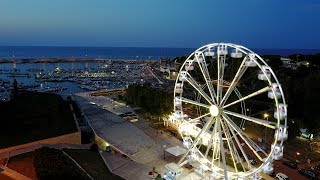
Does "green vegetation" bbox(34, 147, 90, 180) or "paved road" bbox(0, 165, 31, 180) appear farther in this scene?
"paved road" bbox(0, 165, 31, 180)

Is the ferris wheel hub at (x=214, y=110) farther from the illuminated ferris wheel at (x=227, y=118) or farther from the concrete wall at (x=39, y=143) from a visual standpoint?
the concrete wall at (x=39, y=143)

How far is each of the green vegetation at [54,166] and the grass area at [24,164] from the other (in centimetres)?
65

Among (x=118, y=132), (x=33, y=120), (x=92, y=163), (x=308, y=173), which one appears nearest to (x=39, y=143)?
(x=92, y=163)

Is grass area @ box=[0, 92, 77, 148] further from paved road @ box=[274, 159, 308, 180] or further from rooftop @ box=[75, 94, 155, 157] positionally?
paved road @ box=[274, 159, 308, 180]

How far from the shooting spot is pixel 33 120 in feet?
131

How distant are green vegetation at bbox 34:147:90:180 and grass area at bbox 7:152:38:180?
0.65 meters

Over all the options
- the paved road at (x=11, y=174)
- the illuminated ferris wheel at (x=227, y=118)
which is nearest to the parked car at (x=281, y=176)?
the illuminated ferris wheel at (x=227, y=118)

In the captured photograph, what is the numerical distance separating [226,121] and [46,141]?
1894cm

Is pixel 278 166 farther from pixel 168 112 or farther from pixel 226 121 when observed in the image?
pixel 168 112

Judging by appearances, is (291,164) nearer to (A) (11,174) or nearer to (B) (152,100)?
(B) (152,100)

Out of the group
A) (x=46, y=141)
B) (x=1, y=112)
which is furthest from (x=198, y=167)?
(x=1, y=112)

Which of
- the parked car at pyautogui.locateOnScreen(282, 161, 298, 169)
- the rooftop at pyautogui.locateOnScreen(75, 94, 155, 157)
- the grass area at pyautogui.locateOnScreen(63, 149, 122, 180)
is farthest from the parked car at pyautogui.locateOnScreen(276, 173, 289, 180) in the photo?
the grass area at pyautogui.locateOnScreen(63, 149, 122, 180)

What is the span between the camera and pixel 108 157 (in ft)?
109

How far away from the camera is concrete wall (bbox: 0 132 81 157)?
29.6 m
